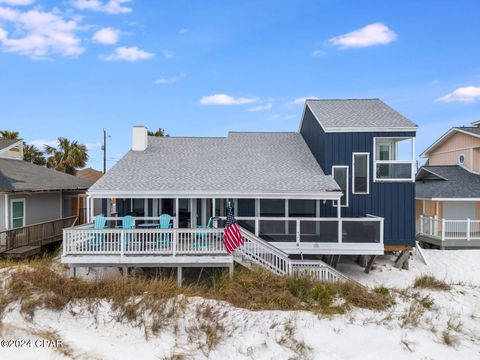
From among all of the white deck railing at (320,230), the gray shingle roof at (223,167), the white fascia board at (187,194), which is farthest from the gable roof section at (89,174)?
the white deck railing at (320,230)

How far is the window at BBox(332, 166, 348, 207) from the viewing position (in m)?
13.2

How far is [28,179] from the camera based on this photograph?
50.9 ft

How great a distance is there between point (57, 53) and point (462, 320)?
2311 centimetres

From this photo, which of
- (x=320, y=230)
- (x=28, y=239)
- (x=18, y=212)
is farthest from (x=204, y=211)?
(x=18, y=212)

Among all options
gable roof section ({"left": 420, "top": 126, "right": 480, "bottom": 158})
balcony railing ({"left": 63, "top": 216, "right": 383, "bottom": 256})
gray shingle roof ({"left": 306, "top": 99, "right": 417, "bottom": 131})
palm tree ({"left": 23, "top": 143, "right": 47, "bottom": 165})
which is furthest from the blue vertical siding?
palm tree ({"left": 23, "top": 143, "right": 47, "bottom": 165})

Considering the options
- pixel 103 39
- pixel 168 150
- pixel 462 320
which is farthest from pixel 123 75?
pixel 462 320

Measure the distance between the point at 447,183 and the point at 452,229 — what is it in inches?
119

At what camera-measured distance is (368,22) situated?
18000mm

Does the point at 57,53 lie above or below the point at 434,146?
above

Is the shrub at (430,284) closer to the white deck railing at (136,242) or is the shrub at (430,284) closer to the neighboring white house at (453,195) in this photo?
the neighboring white house at (453,195)

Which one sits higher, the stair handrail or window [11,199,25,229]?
window [11,199,25,229]

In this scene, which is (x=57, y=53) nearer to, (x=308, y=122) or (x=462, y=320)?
(x=308, y=122)

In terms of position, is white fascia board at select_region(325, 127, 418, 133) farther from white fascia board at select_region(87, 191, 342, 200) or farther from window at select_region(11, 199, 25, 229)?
window at select_region(11, 199, 25, 229)

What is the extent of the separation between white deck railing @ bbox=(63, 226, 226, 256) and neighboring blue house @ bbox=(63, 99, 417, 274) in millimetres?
32
